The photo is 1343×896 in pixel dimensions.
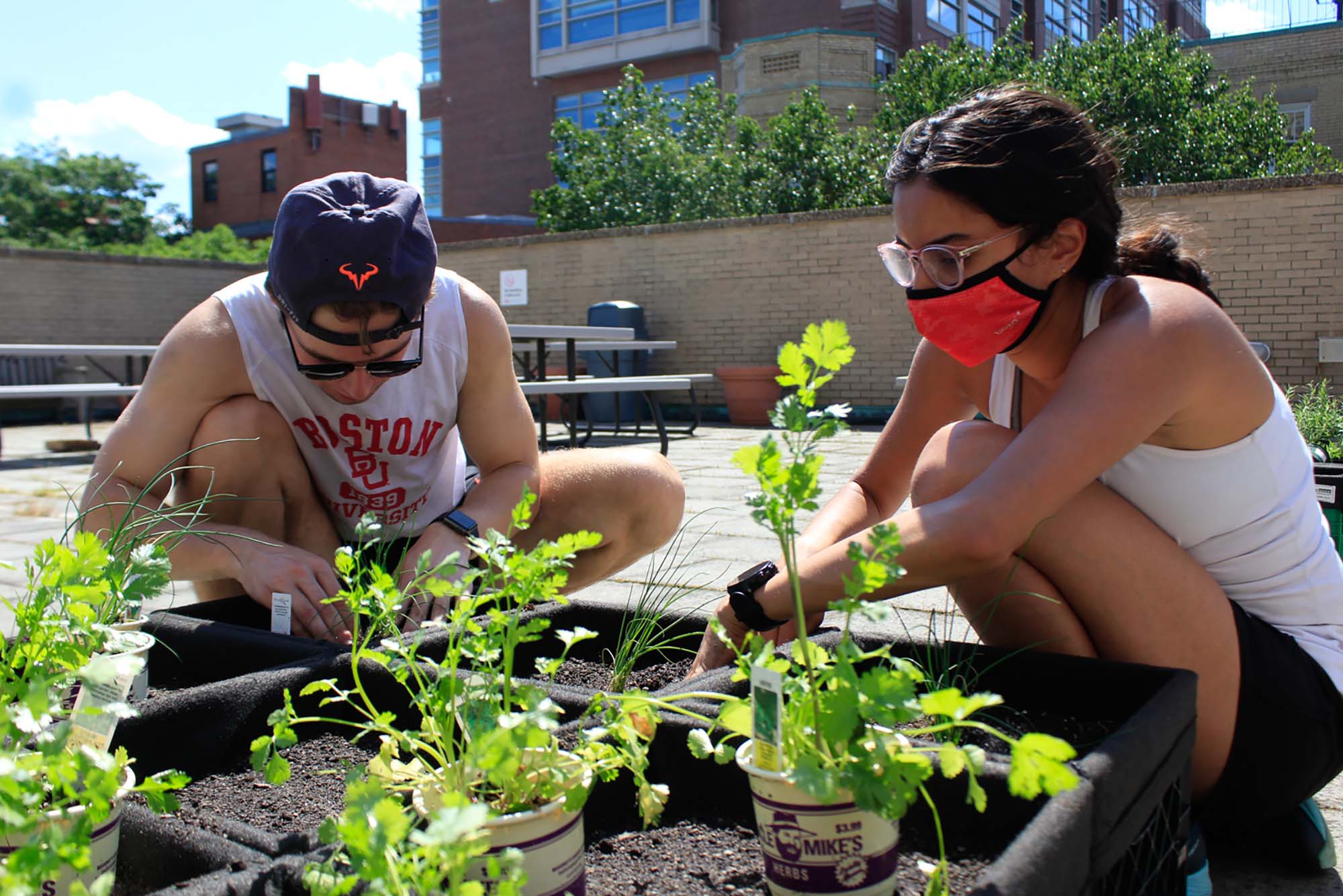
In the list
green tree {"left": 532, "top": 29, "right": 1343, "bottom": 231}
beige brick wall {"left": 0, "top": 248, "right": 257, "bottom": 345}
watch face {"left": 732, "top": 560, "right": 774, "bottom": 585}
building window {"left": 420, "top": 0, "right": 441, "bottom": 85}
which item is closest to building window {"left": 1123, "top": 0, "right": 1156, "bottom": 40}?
green tree {"left": 532, "top": 29, "right": 1343, "bottom": 231}

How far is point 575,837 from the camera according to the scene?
36.6 inches

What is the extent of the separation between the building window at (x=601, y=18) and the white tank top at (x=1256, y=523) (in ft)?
94.5

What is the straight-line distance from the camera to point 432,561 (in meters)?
1.83

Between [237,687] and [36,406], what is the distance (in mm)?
13481

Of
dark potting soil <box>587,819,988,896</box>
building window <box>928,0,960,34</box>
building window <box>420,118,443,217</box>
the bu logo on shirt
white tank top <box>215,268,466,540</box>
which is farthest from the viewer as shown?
building window <box>420,118,443,217</box>

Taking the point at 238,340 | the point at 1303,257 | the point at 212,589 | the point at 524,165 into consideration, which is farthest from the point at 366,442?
the point at 524,165

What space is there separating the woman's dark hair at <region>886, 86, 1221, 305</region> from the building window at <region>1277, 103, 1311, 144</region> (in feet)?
85.1

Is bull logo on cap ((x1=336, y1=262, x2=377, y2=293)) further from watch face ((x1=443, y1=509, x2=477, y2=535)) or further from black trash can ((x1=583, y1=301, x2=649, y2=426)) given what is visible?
black trash can ((x1=583, y1=301, x2=649, y2=426))

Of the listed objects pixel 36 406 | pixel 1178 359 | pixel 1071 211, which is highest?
pixel 1071 211

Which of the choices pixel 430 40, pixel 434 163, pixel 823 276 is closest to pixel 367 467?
pixel 823 276

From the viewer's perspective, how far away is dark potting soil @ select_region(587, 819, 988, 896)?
110 centimetres

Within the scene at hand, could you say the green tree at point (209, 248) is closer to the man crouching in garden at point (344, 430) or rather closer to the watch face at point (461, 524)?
the man crouching in garden at point (344, 430)

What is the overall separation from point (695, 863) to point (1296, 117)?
27.5 metres

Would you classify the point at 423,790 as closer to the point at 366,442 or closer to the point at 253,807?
the point at 253,807
